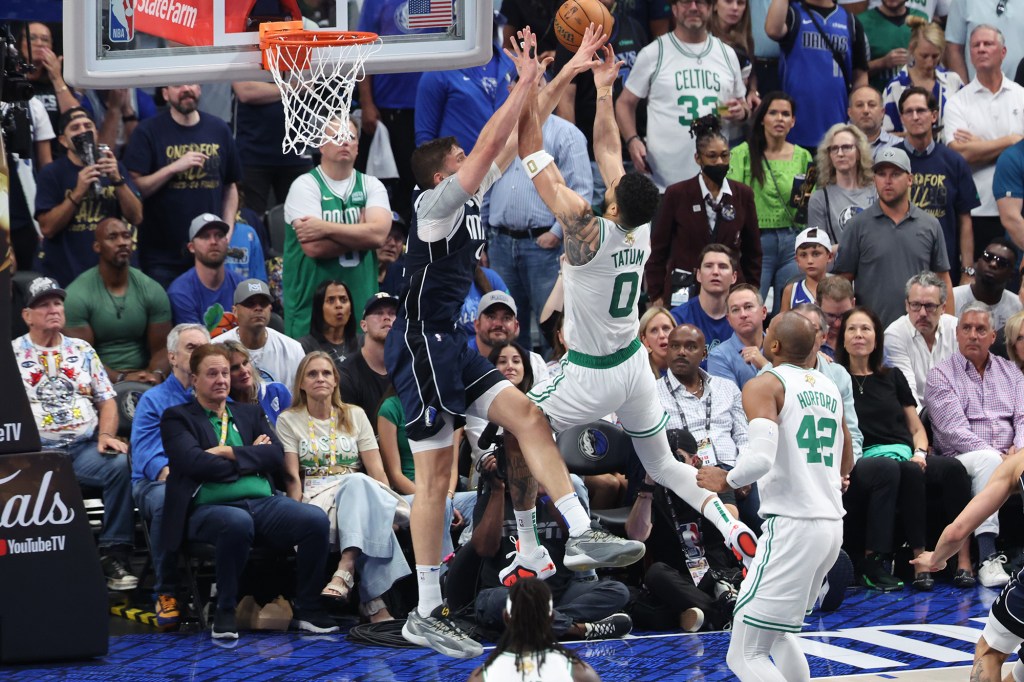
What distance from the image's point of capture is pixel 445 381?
28.3 feet

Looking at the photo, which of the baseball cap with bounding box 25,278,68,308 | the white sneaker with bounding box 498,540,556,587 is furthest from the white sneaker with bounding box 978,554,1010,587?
the baseball cap with bounding box 25,278,68,308

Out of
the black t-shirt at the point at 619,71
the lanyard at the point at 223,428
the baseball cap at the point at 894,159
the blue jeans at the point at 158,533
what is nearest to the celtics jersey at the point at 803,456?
the lanyard at the point at 223,428

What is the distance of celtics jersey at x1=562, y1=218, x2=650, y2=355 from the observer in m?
8.55

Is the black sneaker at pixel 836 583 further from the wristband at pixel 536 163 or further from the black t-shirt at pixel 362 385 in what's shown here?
the wristband at pixel 536 163

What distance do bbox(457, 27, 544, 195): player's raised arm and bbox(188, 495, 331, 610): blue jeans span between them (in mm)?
2785

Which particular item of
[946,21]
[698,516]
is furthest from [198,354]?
[946,21]

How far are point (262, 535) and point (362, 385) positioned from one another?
161cm

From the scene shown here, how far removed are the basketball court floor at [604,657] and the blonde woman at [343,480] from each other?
0.51m

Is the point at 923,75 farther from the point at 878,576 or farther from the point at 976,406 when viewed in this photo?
the point at 878,576

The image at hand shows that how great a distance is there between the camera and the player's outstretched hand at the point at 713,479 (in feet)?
26.0

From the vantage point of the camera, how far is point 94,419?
34.4 ft

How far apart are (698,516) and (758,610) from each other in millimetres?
2627

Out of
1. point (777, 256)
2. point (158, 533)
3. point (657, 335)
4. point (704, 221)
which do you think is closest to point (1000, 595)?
point (657, 335)

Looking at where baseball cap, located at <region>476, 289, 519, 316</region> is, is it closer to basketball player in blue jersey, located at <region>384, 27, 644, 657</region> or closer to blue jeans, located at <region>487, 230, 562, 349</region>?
blue jeans, located at <region>487, 230, 562, 349</region>
